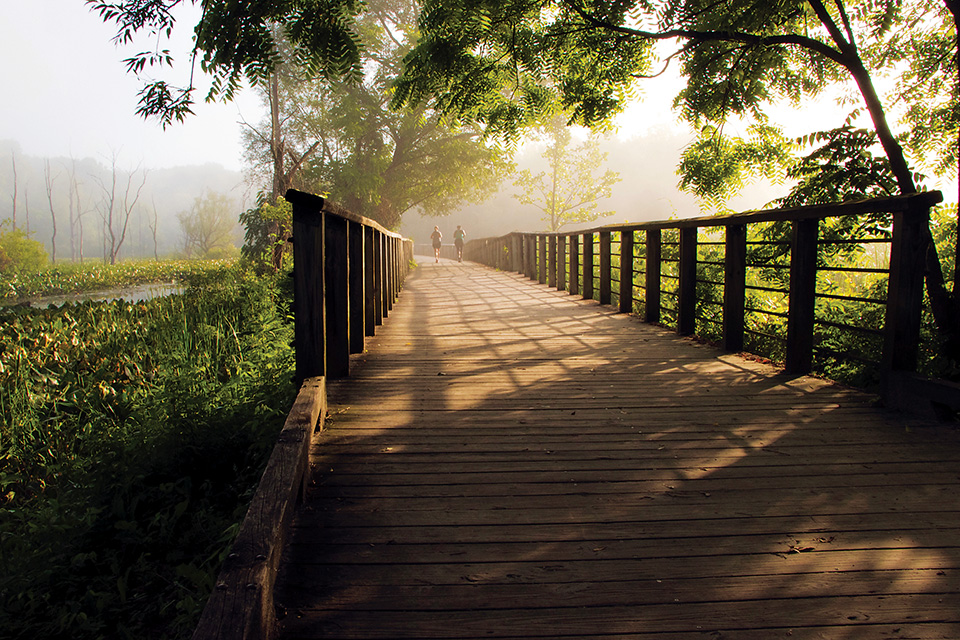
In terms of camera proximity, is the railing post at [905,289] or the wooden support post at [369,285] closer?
the railing post at [905,289]

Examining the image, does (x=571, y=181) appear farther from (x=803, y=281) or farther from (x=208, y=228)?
(x=208, y=228)

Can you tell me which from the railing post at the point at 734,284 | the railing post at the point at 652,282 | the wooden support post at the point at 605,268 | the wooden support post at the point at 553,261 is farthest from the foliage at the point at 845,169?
the wooden support post at the point at 553,261

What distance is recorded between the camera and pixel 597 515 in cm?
223

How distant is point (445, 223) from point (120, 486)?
83.9m

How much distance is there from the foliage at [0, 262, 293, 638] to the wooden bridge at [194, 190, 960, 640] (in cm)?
68

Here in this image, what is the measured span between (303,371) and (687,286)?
3987 millimetres

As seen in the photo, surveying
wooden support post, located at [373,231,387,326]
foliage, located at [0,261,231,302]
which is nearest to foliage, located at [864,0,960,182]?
wooden support post, located at [373,231,387,326]

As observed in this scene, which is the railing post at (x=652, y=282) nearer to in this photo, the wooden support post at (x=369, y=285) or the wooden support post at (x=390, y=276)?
the wooden support post at (x=369, y=285)

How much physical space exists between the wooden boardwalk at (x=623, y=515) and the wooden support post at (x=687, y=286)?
1996 mm

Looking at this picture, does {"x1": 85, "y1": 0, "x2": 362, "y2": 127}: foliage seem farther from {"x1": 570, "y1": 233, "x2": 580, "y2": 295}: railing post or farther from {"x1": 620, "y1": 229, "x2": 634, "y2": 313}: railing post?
{"x1": 570, "y1": 233, "x2": 580, "y2": 295}: railing post

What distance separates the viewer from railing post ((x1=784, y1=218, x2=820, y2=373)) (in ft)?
13.2

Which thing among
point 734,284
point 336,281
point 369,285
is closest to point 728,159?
point 734,284

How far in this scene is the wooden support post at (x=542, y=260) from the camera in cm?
1415

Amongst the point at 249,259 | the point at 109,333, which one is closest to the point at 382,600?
the point at 109,333
